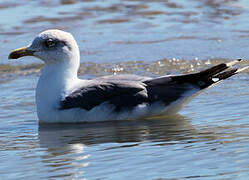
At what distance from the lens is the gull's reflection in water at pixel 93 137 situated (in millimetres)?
5623

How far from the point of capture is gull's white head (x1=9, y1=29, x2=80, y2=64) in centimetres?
766

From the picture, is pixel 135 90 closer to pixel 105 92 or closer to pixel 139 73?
pixel 105 92

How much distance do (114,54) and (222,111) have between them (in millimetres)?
4425

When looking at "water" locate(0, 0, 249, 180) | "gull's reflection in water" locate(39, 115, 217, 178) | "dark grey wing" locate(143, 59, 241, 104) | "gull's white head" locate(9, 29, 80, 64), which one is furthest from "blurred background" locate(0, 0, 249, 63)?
"gull's reflection in water" locate(39, 115, 217, 178)

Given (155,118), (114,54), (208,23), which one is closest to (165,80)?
(155,118)

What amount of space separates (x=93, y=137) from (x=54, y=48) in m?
1.43

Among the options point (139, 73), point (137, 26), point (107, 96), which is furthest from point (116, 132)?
point (137, 26)

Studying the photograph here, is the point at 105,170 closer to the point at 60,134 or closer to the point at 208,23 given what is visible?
the point at 60,134

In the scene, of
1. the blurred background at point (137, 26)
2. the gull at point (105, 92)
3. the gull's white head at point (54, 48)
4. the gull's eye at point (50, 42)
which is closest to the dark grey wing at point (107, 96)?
the gull at point (105, 92)

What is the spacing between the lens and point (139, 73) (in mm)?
10289

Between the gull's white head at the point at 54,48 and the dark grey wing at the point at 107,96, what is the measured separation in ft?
1.57

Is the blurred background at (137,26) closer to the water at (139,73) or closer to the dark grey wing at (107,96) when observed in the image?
the water at (139,73)

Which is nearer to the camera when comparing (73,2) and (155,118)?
(155,118)

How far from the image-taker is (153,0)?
16.2m
